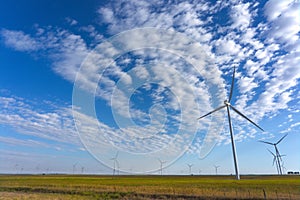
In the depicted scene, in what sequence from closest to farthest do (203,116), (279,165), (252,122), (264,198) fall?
(264,198) → (252,122) → (203,116) → (279,165)

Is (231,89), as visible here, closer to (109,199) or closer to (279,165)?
(109,199)

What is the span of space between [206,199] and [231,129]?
48652mm

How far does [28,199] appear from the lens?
35.5 metres

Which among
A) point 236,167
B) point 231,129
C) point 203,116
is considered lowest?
point 236,167

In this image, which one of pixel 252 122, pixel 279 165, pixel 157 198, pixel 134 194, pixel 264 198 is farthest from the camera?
pixel 279 165

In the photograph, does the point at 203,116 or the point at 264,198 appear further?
the point at 203,116

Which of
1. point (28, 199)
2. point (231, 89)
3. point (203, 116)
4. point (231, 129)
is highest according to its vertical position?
point (231, 89)

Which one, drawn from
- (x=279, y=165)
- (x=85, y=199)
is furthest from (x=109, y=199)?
(x=279, y=165)

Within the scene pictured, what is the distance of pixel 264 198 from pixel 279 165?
4661 inches

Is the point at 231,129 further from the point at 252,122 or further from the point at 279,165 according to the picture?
the point at 279,165

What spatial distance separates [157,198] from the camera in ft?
124

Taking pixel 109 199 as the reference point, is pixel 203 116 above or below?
above

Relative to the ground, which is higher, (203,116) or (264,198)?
(203,116)

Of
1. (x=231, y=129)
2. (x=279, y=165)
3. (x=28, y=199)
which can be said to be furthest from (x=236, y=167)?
(x=279, y=165)
